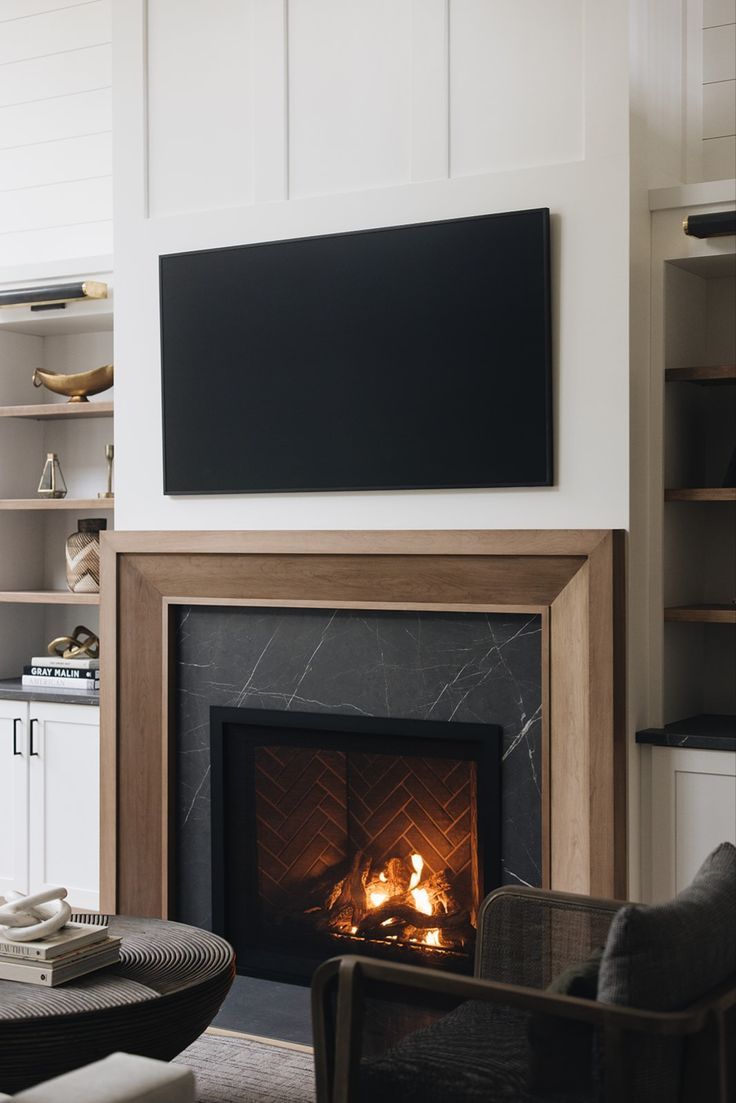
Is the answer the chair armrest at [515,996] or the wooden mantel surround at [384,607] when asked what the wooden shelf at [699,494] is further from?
the chair armrest at [515,996]

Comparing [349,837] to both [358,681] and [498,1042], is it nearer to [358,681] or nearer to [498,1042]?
[358,681]

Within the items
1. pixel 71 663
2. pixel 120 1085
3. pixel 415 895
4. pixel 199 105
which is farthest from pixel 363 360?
pixel 120 1085

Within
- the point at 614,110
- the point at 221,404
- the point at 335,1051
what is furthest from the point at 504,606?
the point at 335,1051

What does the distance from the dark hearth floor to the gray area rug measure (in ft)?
0.29

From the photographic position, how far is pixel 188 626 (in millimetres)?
4105

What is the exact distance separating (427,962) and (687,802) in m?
0.96

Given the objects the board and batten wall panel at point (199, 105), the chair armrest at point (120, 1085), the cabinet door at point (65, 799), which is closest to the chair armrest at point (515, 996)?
the chair armrest at point (120, 1085)

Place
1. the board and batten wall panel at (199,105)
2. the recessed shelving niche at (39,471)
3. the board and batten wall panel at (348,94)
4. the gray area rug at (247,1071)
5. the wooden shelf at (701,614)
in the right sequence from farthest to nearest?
the recessed shelving niche at (39,471) → the board and batten wall panel at (199,105) → the board and batten wall panel at (348,94) → the wooden shelf at (701,614) → the gray area rug at (247,1071)

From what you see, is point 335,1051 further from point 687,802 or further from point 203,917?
point 203,917

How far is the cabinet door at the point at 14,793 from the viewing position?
4.55 metres

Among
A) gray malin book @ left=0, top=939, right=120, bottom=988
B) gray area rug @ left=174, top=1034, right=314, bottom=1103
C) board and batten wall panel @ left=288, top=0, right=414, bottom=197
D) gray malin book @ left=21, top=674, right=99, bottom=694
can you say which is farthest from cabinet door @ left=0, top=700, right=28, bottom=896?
board and batten wall panel @ left=288, top=0, right=414, bottom=197

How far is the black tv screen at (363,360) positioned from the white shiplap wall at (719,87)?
2.30 feet

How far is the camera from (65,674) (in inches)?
183

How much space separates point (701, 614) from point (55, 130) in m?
3.15
